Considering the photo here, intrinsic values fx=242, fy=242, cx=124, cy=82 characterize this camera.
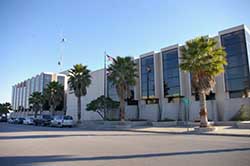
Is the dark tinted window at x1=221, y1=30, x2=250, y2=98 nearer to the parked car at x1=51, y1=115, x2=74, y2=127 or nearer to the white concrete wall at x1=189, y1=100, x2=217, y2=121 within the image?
the white concrete wall at x1=189, y1=100, x2=217, y2=121

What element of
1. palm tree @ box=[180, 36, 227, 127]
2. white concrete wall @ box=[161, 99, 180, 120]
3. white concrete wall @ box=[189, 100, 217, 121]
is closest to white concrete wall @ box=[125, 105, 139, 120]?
white concrete wall @ box=[161, 99, 180, 120]

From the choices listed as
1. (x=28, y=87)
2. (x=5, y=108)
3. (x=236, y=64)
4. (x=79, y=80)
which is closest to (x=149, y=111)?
(x=79, y=80)

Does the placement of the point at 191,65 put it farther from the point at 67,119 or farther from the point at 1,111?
the point at 1,111

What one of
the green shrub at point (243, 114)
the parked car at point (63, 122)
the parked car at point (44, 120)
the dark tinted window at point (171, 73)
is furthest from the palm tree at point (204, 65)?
the parked car at point (44, 120)

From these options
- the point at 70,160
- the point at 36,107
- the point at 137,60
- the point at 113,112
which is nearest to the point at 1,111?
the point at 36,107

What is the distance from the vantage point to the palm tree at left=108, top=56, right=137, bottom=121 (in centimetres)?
3453

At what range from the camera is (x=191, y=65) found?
24.6 metres

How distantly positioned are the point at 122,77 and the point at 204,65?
13.3 m

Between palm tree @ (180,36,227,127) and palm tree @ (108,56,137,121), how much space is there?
11620 mm

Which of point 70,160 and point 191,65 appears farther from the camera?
point 191,65

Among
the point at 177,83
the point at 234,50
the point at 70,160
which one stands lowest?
the point at 70,160

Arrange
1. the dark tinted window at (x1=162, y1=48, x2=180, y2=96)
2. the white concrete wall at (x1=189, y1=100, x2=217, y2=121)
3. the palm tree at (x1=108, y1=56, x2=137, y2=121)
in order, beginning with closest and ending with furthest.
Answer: the palm tree at (x1=108, y1=56, x2=137, y2=121) < the white concrete wall at (x1=189, y1=100, x2=217, y2=121) < the dark tinted window at (x1=162, y1=48, x2=180, y2=96)

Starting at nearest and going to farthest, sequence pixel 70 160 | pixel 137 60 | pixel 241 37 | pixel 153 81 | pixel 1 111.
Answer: pixel 70 160, pixel 241 37, pixel 153 81, pixel 137 60, pixel 1 111

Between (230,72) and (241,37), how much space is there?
510cm
